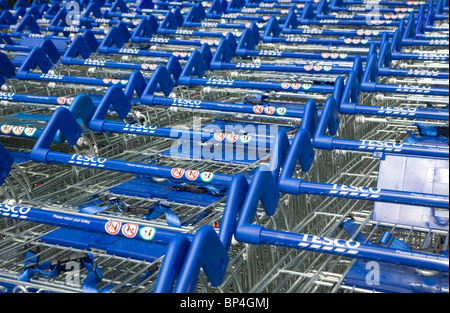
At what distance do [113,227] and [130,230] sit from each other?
8 centimetres

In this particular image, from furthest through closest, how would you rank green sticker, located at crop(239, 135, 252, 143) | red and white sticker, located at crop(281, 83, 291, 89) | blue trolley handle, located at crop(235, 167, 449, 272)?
red and white sticker, located at crop(281, 83, 291, 89), green sticker, located at crop(239, 135, 252, 143), blue trolley handle, located at crop(235, 167, 449, 272)

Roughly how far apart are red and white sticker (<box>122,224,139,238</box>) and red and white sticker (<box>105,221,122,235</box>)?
0.03 m

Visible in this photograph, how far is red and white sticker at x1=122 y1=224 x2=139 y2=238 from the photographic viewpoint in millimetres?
2260

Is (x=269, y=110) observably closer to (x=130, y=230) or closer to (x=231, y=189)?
(x=231, y=189)

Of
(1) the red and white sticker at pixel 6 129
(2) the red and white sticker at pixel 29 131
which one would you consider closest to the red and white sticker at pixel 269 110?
(2) the red and white sticker at pixel 29 131

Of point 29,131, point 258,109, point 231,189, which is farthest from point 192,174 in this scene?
point 29,131


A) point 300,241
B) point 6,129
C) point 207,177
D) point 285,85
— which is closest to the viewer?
point 300,241

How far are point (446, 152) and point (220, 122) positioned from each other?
1.96 m

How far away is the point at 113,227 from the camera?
2.31 metres

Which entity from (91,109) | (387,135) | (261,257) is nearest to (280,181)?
(261,257)

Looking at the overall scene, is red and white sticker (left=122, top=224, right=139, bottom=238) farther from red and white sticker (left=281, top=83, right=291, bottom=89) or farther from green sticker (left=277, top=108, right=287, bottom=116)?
red and white sticker (left=281, top=83, right=291, bottom=89)

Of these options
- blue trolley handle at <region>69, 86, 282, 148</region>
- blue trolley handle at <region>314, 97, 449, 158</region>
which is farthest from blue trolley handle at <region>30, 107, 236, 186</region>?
blue trolley handle at <region>314, 97, 449, 158</region>

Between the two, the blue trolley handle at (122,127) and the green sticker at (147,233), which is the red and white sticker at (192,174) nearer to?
the blue trolley handle at (122,127)
